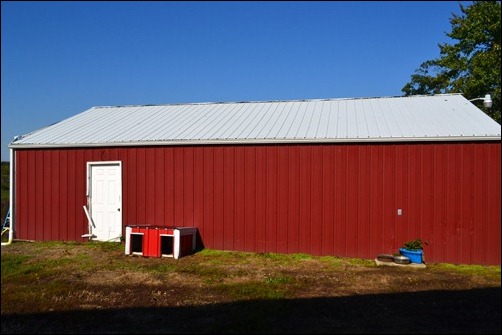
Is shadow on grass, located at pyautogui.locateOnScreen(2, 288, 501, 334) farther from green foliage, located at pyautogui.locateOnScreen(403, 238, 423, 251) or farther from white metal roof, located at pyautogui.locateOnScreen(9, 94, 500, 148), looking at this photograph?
white metal roof, located at pyautogui.locateOnScreen(9, 94, 500, 148)

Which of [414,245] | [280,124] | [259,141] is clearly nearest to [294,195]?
[259,141]

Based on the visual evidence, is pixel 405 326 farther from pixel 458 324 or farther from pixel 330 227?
pixel 330 227

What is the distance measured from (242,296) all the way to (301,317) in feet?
4.54

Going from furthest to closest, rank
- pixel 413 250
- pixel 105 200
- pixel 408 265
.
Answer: pixel 105 200, pixel 413 250, pixel 408 265

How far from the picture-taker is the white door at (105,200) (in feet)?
40.6

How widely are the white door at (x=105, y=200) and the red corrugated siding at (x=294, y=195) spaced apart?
198mm

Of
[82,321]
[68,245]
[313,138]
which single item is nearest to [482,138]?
[313,138]

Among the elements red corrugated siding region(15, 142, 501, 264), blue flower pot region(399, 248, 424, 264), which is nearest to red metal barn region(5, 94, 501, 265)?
red corrugated siding region(15, 142, 501, 264)

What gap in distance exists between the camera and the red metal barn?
9969 mm

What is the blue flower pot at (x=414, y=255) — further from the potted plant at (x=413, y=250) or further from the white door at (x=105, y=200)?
the white door at (x=105, y=200)

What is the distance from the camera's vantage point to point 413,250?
9805 millimetres

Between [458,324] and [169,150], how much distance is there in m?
8.14

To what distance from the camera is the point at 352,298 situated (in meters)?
7.04

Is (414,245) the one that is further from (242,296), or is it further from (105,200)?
(105,200)
